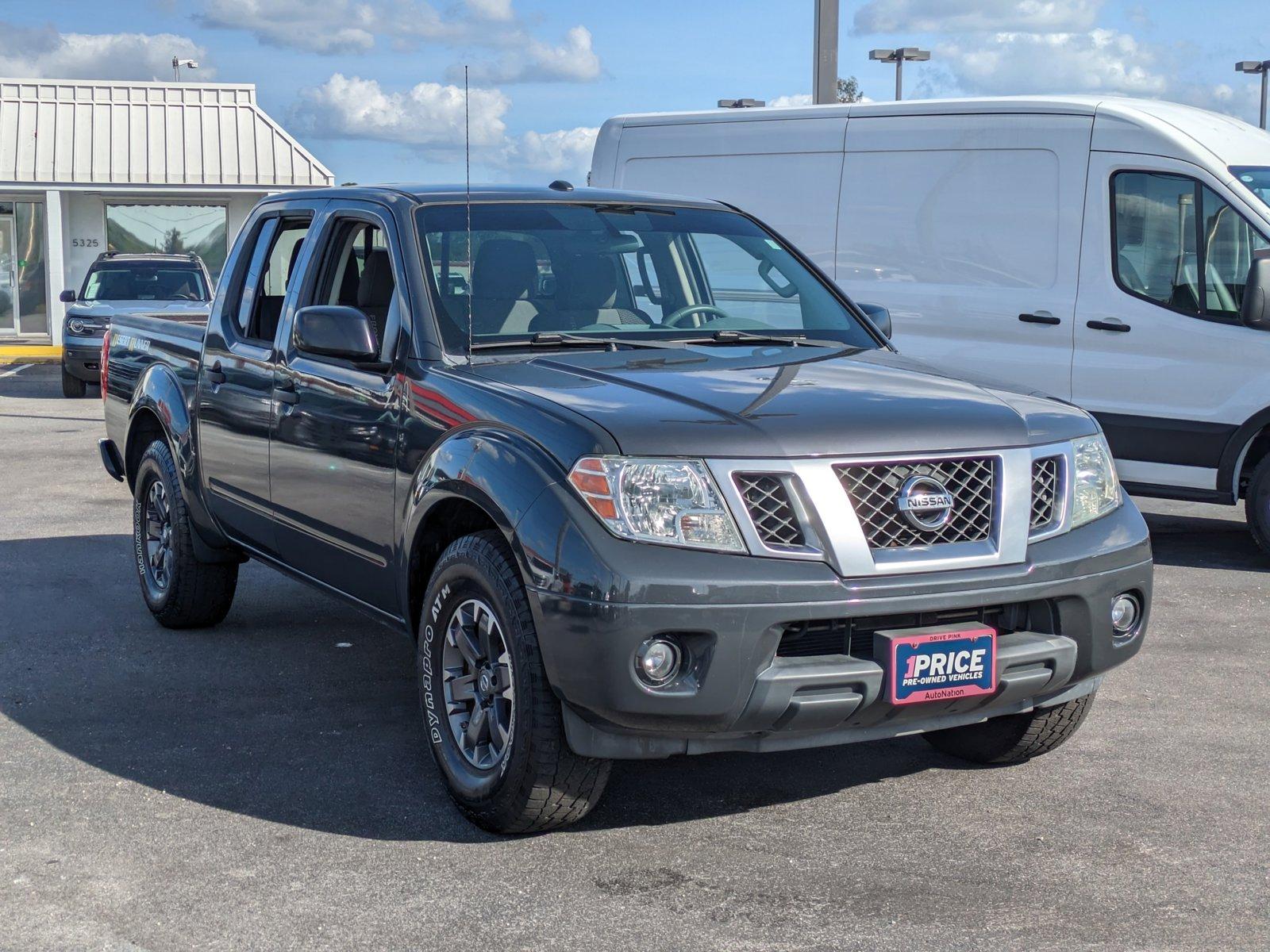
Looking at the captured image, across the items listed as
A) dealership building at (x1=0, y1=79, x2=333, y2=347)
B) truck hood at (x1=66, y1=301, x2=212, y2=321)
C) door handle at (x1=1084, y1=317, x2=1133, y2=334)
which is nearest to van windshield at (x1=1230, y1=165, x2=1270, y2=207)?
door handle at (x1=1084, y1=317, x2=1133, y2=334)

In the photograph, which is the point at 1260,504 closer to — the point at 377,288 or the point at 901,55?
the point at 377,288

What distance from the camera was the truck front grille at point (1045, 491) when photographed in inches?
167

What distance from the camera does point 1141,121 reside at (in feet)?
28.1

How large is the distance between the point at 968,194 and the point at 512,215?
15.0 ft

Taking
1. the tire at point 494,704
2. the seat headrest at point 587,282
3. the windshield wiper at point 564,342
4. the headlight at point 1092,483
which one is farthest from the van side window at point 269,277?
the headlight at point 1092,483

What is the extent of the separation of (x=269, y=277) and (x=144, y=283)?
14301 mm

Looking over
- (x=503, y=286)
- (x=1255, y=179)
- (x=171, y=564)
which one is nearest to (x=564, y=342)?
(x=503, y=286)

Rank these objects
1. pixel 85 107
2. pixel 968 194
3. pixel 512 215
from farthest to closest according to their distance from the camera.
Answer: pixel 85 107 → pixel 968 194 → pixel 512 215

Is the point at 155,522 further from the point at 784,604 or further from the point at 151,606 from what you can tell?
the point at 784,604

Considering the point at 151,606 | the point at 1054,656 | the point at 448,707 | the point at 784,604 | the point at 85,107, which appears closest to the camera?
Result: the point at 784,604

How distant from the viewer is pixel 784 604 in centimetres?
381

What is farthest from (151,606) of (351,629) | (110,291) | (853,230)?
(110,291)

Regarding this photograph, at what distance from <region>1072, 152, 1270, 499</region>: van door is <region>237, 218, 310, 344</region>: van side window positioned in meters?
4.65

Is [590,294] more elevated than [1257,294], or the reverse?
[1257,294]
